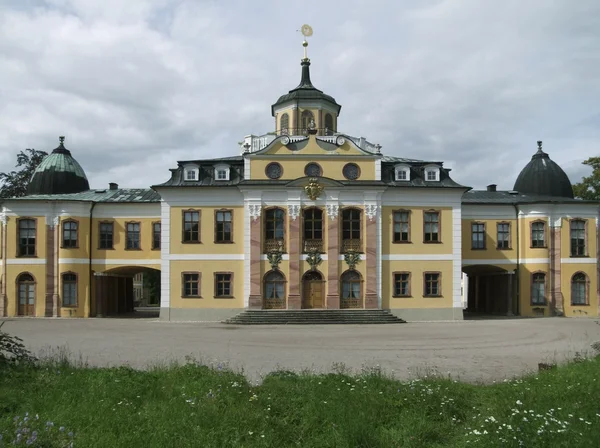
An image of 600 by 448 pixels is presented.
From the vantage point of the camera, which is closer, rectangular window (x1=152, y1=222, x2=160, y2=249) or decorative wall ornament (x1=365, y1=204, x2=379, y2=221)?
decorative wall ornament (x1=365, y1=204, x2=379, y2=221)

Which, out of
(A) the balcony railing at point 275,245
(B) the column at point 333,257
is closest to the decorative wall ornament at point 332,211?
(B) the column at point 333,257

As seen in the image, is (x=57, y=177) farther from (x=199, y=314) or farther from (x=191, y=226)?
(x=199, y=314)

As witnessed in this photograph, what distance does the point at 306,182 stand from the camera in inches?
1357

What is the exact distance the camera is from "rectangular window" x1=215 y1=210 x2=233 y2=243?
34.9 m

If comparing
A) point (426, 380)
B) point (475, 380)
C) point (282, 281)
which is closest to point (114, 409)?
point (426, 380)

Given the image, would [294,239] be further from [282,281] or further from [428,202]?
[428,202]

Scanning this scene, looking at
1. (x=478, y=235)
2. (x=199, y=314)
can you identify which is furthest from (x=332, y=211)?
(x=478, y=235)

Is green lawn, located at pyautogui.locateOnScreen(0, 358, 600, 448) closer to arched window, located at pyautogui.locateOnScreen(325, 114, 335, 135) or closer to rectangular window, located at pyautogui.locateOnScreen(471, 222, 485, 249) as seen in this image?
rectangular window, located at pyautogui.locateOnScreen(471, 222, 485, 249)

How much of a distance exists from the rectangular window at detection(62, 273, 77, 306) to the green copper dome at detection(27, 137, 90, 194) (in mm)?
8443

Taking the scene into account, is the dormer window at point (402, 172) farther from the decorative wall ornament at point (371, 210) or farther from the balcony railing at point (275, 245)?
the balcony railing at point (275, 245)

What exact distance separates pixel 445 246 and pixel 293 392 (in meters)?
26.5

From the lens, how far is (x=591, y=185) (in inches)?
1858

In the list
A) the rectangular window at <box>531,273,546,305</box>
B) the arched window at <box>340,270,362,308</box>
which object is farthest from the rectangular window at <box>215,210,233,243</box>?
the rectangular window at <box>531,273,546,305</box>

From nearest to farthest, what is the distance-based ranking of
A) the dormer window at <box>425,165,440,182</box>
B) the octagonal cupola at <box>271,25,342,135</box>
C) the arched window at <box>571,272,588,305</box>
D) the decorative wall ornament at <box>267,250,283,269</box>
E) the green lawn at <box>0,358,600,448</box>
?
the green lawn at <box>0,358,600,448</box> → the decorative wall ornament at <box>267,250,283,269</box> → the dormer window at <box>425,165,440,182</box> → the arched window at <box>571,272,588,305</box> → the octagonal cupola at <box>271,25,342,135</box>
